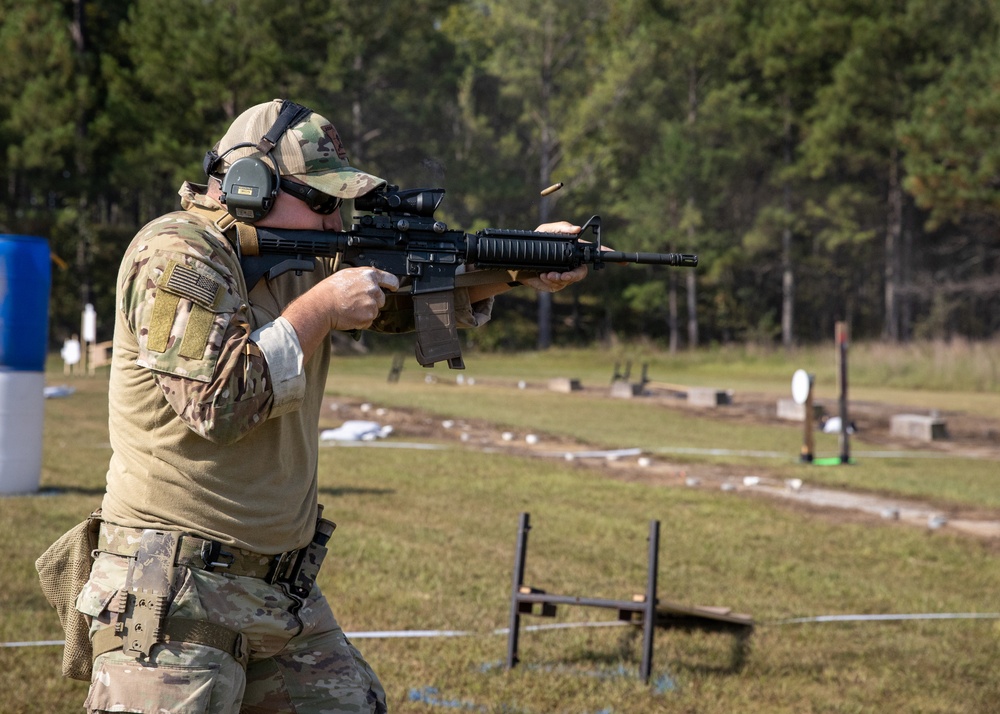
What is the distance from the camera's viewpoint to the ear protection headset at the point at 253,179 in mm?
Result: 2824

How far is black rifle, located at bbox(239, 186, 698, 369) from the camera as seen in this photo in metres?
3.02

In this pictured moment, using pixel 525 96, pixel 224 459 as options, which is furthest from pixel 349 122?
pixel 224 459

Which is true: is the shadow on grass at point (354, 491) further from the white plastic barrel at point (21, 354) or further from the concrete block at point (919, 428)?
the concrete block at point (919, 428)

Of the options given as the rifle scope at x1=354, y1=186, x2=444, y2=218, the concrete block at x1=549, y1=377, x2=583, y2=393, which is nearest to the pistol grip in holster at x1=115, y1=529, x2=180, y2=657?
the rifle scope at x1=354, y1=186, x2=444, y2=218

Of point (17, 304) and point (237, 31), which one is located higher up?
point (237, 31)

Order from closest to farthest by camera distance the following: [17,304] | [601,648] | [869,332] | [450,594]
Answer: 1. [601,648]
2. [450,594]
3. [17,304]
4. [869,332]

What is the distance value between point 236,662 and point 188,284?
3.25 ft

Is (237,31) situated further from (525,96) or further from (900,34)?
(900,34)

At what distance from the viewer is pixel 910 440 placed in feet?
60.3

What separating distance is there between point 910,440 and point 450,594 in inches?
515

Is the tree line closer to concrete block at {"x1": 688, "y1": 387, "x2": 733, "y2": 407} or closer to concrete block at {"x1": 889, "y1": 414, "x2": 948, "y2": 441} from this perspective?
concrete block at {"x1": 688, "y1": 387, "x2": 733, "y2": 407}

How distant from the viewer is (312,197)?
3.03 meters

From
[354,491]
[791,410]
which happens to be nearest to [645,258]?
[354,491]

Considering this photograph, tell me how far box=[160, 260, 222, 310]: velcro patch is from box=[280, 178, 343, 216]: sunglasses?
0.44 metres
